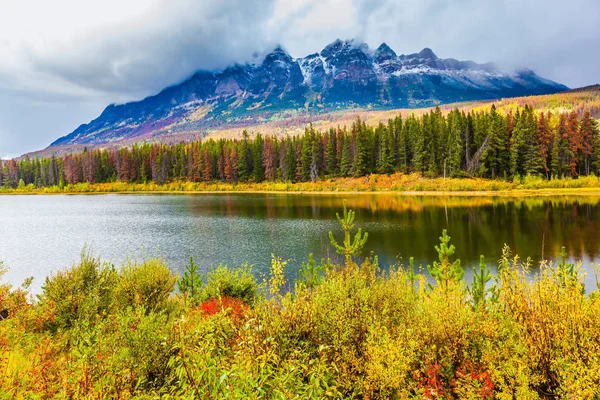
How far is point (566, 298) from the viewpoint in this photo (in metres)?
6.15

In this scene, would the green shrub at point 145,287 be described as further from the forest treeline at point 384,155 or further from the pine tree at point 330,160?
the pine tree at point 330,160

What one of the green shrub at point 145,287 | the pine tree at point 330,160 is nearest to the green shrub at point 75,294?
the green shrub at point 145,287

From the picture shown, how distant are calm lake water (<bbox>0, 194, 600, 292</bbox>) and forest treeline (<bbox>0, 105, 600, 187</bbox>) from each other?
3307 centimetres

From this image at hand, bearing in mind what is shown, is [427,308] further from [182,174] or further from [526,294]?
[182,174]

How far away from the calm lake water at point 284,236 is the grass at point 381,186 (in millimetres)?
22556

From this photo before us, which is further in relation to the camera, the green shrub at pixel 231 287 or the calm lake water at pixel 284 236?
the calm lake water at pixel 284 236

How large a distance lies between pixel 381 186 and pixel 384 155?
11861 mm

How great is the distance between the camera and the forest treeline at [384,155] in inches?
3366

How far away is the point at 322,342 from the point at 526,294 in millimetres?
4308

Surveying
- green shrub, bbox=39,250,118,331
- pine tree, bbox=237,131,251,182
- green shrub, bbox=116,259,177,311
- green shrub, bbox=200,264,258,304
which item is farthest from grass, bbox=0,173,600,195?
green shrub, bbox=39,250,118,331

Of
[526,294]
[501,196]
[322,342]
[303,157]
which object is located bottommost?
[501,196]

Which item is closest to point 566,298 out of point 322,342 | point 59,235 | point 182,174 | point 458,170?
point 322,342

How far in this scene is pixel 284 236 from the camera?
123ft

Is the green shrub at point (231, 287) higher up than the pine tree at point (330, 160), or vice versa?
the pine tree at point (330, 160)
